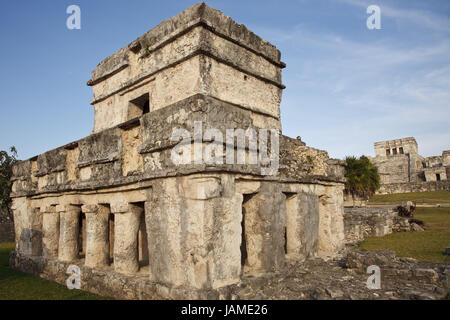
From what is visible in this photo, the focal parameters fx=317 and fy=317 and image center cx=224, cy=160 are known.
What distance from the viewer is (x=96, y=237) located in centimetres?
606

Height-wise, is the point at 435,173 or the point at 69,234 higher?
the point at 435,173

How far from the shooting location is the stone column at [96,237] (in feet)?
19.8

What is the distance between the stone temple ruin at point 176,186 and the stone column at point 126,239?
17 millimetres

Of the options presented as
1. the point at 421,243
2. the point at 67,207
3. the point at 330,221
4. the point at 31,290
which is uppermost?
the point at 67,207

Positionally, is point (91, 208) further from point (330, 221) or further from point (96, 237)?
point (330, 221)

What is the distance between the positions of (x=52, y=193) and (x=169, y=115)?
177 inches

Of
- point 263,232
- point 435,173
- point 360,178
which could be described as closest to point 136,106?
point 263,232

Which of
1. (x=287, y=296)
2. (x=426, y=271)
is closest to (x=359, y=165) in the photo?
(x=426, y=271)

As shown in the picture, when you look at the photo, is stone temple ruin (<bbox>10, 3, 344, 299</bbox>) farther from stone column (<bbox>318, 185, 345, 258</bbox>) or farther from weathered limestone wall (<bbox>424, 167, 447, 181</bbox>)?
weathered limestone wall (<bbox>424, 167, 447, 181</bbox>)

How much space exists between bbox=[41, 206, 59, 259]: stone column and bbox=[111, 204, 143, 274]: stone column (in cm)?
298

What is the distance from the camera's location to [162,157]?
15.4 feet

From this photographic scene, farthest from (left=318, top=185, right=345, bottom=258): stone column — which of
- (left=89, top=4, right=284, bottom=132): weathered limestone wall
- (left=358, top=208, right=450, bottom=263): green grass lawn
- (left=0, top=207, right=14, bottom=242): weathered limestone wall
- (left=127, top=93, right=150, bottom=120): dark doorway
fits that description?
(left=0, top=207, right=14, bottom=242): weathered limestone wall

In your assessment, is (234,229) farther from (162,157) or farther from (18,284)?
(18,284)

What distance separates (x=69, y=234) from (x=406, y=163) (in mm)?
46194
